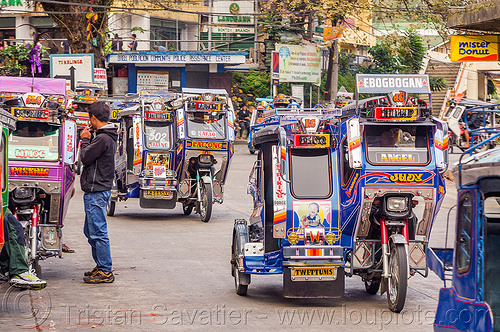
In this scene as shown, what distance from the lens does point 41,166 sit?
1080 centimetres

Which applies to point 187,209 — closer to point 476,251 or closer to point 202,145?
point 202,145

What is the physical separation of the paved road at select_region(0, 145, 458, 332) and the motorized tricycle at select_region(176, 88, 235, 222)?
12.1 feet

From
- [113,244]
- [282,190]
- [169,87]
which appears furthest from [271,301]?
[169,87]

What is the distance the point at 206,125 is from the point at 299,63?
28.3m

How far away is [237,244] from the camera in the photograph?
10289 millimetres

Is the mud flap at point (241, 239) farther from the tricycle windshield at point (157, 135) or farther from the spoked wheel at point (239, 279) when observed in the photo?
the tricycle windshield at point (157, 135)

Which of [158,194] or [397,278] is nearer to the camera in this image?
[397,278]

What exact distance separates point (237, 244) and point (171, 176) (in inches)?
317

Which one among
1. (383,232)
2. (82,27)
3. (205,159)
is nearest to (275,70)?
(82,27)

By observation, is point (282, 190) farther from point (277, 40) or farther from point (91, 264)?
point (277, 40)

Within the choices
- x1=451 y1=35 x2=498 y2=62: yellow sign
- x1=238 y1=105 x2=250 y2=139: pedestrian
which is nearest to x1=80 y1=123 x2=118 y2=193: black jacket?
x1=451 y1=35 x2=498 y2=62: yellow sign

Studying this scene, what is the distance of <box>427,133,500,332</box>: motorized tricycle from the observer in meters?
5.66

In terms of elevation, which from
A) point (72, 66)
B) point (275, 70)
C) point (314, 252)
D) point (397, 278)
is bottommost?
point (397, 278)

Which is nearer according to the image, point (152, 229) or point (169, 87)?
point (152, 229)
